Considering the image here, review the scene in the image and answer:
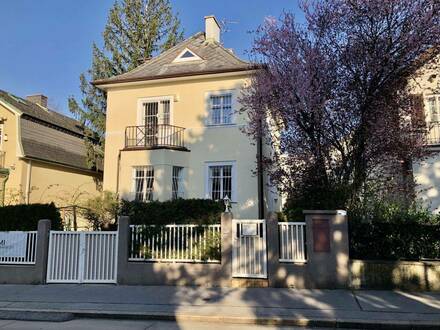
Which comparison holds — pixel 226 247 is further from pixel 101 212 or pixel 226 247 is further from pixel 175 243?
pixel 101 212

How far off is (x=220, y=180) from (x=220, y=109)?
306cm

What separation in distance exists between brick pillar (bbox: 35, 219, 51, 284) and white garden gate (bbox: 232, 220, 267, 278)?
4920 millimetres

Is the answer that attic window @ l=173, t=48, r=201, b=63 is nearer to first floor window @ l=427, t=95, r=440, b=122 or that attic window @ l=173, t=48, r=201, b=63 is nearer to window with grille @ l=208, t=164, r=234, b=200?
window with grille @ l=208, t=164, r=234, b=200

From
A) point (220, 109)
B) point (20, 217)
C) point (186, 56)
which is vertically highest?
point (186, 56)

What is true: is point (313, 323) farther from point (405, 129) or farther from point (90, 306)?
point (405, 129)

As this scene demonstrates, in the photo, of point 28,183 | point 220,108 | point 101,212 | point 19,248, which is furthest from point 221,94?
point 28,183

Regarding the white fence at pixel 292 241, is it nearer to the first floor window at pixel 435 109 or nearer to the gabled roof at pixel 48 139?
the first floor window at pixel 435 109

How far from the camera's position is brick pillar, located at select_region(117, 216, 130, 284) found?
33.8 feet

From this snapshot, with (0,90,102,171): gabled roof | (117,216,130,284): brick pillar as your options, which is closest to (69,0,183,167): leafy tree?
(0,90,102,171): gabled roof

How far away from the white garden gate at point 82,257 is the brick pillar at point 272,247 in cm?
391

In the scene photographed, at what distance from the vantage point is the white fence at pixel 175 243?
10.1m

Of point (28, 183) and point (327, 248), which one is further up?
point (28, 183)

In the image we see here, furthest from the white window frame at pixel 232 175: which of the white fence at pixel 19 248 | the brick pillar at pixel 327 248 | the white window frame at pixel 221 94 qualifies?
the white fence at pixel 19 248

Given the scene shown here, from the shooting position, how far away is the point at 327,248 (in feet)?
31.0
